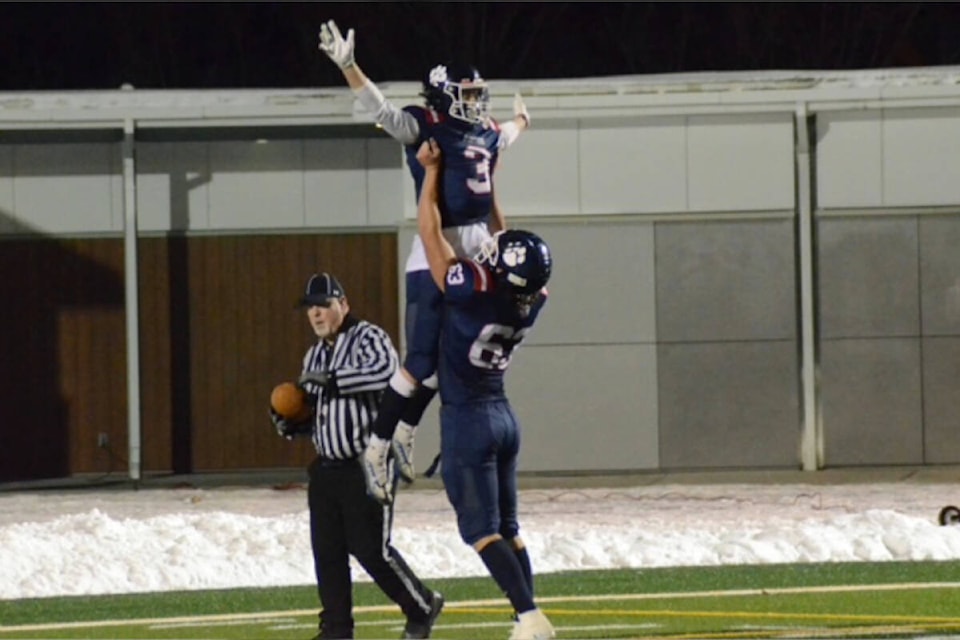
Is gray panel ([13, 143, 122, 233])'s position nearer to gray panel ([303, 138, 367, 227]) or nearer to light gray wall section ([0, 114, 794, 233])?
light gray wall section ([0, 114, 794, 233])

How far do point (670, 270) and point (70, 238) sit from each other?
270 inches

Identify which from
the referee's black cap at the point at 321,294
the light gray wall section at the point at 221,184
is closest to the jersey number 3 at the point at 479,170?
the referee's black cap at the point at 321,294

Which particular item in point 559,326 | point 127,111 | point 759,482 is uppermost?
point 127,111

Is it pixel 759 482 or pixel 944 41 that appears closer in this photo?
pixel 759 482

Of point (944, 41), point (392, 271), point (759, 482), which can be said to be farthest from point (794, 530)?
point (944, 41)

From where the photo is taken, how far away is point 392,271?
27688 mm

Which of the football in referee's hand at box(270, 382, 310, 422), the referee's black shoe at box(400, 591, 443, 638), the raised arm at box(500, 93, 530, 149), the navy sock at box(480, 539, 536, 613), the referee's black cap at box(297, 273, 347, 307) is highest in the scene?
the raised arm at box(500, 93, 530, 149)

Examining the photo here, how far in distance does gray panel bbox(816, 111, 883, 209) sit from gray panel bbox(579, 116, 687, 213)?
4.98ft

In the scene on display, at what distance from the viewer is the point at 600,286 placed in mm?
26469

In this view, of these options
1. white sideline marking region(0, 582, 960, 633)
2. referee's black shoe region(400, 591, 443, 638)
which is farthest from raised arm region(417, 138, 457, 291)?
white sideline marking region(0, 582, 960, 633)

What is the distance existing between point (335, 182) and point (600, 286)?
3409 mm

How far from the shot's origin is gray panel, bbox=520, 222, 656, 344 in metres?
26.4

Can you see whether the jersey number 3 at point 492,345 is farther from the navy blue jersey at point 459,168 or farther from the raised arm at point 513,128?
the raised arm at point 513,128

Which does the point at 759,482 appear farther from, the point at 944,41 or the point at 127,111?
the point at 944,41
